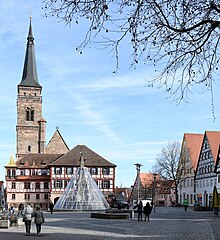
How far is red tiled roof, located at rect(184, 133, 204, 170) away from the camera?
257 ft

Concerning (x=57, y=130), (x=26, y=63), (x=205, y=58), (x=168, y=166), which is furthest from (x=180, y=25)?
(x=26, y=63)

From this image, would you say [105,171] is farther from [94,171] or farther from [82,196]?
[82,196]

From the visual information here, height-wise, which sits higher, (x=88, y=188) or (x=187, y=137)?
(x=187, y=137)

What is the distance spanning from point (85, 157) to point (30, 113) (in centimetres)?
1975

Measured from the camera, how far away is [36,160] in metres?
84.0

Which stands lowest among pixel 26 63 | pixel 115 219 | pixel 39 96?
pixel 115 219

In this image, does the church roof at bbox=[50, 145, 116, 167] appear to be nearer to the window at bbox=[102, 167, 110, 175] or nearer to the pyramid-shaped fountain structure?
the window at bbox=[102, 167, 110, 175]

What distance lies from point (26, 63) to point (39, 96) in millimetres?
7633

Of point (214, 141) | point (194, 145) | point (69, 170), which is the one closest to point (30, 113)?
point (69, 170)

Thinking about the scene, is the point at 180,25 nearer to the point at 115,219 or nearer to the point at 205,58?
the point at 205,58

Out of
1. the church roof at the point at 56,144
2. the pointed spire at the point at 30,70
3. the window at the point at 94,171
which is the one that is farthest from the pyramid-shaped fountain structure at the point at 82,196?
the pointed spire at the point at 30,70

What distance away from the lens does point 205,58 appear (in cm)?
830

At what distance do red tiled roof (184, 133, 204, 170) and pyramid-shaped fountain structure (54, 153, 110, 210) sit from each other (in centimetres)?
2714

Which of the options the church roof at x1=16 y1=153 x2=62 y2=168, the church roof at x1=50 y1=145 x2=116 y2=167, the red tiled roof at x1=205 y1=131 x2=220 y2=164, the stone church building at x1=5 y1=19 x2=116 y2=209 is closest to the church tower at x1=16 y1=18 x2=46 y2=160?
the stone church building at x1=5 y1=19 x2=116 y2=209
